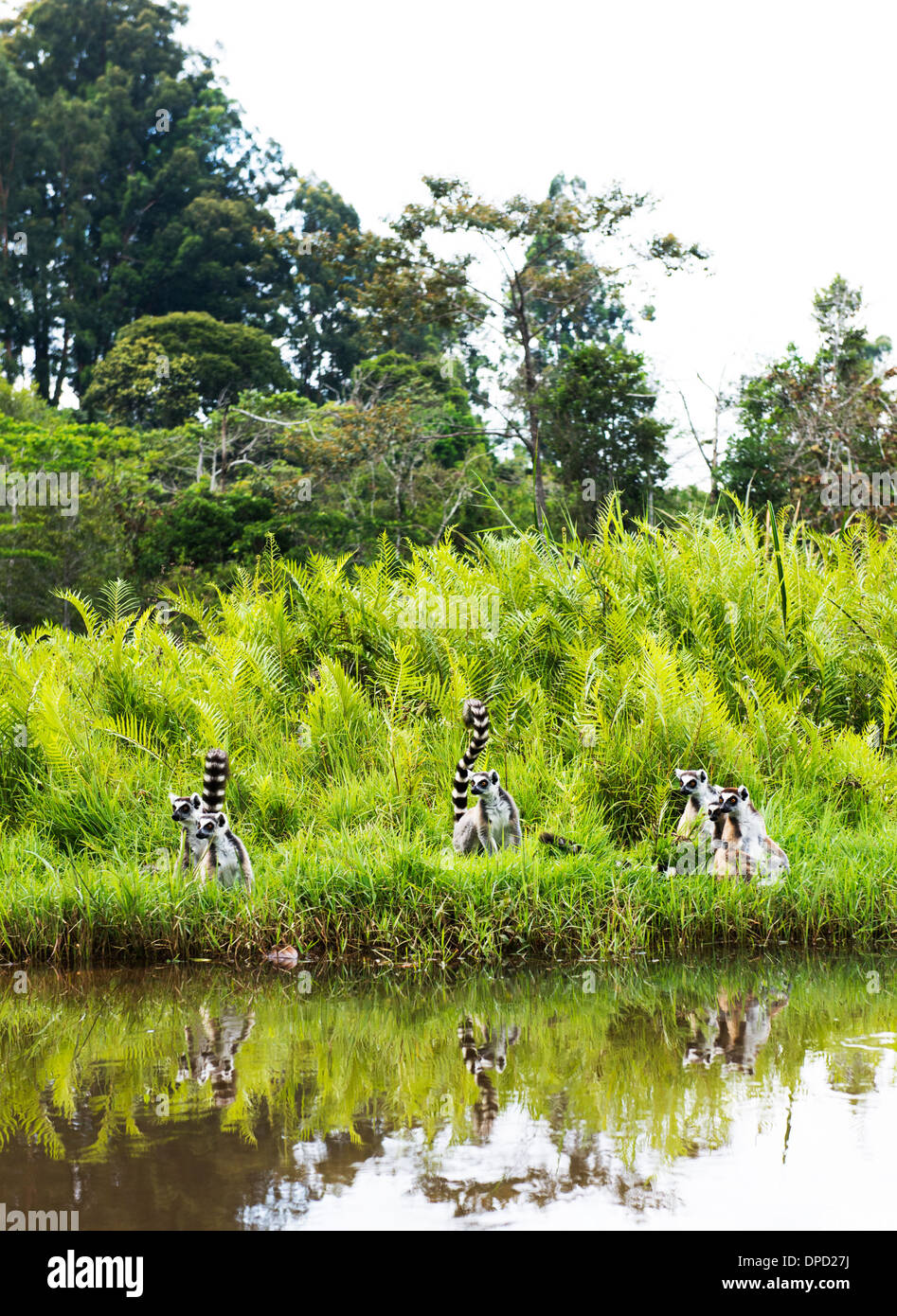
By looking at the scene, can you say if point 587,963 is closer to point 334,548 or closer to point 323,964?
point 323,964

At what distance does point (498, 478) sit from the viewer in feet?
101

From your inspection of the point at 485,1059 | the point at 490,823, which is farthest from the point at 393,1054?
the point at 490,823

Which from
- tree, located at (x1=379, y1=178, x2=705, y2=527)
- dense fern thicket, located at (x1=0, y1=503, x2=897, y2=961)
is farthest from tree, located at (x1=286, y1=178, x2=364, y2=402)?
dense fern thicket, located at (x1=0, y1=503, x2=897, y2=961)

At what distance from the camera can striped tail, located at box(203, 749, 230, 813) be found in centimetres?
647

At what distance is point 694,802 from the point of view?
A: 6559 millimetres

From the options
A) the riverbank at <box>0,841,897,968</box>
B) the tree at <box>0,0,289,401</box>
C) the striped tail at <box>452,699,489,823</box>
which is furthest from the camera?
the tree at <box>0,0,289,401</box>

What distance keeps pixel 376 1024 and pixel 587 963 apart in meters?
1.38

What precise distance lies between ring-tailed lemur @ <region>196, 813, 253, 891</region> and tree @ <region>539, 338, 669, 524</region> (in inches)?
679

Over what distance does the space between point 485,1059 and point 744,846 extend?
236 cm

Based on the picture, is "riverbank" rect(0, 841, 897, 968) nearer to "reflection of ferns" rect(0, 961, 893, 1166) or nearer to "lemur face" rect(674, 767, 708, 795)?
"reflection of ferns" rect(0, 961, 893, 1166)

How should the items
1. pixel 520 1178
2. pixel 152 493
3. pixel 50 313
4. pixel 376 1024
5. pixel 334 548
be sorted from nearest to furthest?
pixel 520 1178
pixel 376 1024
pixel 334 548
pixel 152 493
pixel 50 313

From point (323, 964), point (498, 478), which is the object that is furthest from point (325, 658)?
point (498, 478)

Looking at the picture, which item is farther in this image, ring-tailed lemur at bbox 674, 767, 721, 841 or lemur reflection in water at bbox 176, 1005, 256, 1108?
ring-tailed lemur at bbox 674, 767, 721, 841

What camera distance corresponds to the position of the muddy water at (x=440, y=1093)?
317cm
